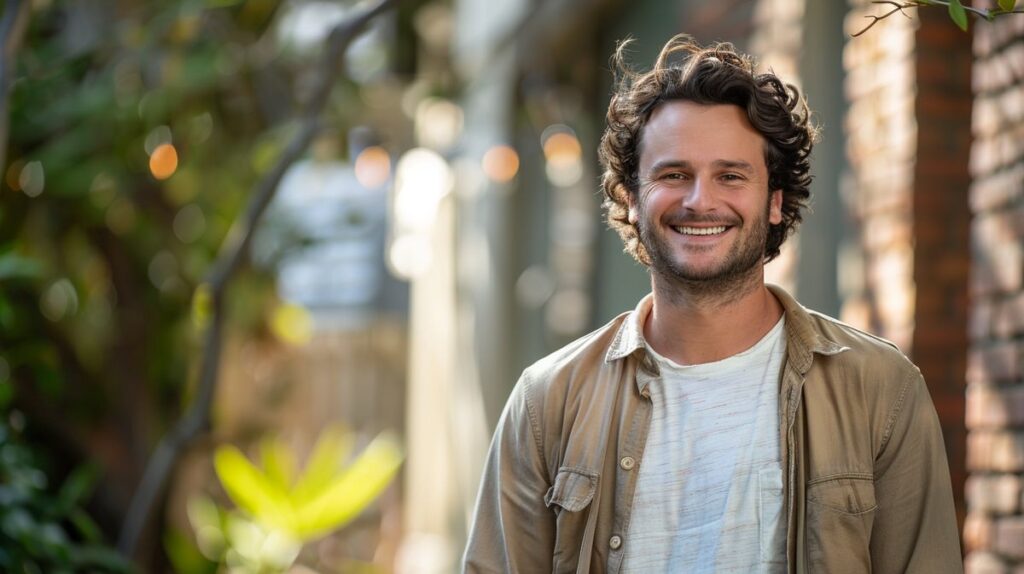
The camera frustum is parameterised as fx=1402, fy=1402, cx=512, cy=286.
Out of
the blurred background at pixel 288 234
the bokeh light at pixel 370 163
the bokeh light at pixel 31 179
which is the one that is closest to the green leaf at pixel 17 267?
the blurred background at pixel 288 234

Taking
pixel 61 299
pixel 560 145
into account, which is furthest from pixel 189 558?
pixel 560 145

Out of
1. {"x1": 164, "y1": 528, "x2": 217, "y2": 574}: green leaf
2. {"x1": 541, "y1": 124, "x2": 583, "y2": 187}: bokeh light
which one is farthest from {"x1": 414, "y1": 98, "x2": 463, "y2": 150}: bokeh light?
{"x1": 164, "y1": 528, "x2": 217, "y2": 574}: green leaf

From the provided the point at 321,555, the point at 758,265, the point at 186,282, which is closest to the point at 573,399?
the point at 758,265

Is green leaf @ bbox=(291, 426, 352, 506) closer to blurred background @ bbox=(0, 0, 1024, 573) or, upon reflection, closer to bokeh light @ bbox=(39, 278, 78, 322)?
blurred background @ bbox=(0, 0, 1024, 573)

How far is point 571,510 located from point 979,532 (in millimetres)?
1235

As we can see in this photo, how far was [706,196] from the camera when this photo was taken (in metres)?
2.24

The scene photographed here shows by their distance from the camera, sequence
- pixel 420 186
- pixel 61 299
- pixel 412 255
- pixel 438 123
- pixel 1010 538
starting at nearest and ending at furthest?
pixel 1010 538 < pixel 61 299 < pixel 438 123 < pixel 420 186 < pixel 412 255

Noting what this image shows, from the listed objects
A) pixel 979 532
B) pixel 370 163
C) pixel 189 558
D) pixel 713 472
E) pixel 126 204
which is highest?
pixel 370 163

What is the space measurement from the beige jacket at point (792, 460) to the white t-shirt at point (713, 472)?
0.02 m

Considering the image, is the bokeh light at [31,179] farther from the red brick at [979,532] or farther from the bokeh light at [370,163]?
the red brick at [979,532]

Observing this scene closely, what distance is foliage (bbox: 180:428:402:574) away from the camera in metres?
6.06

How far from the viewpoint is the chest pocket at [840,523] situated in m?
2.12

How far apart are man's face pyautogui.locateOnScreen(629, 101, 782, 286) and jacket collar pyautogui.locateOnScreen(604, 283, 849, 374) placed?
0.10 m

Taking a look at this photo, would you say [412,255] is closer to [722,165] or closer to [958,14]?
[722,165]
